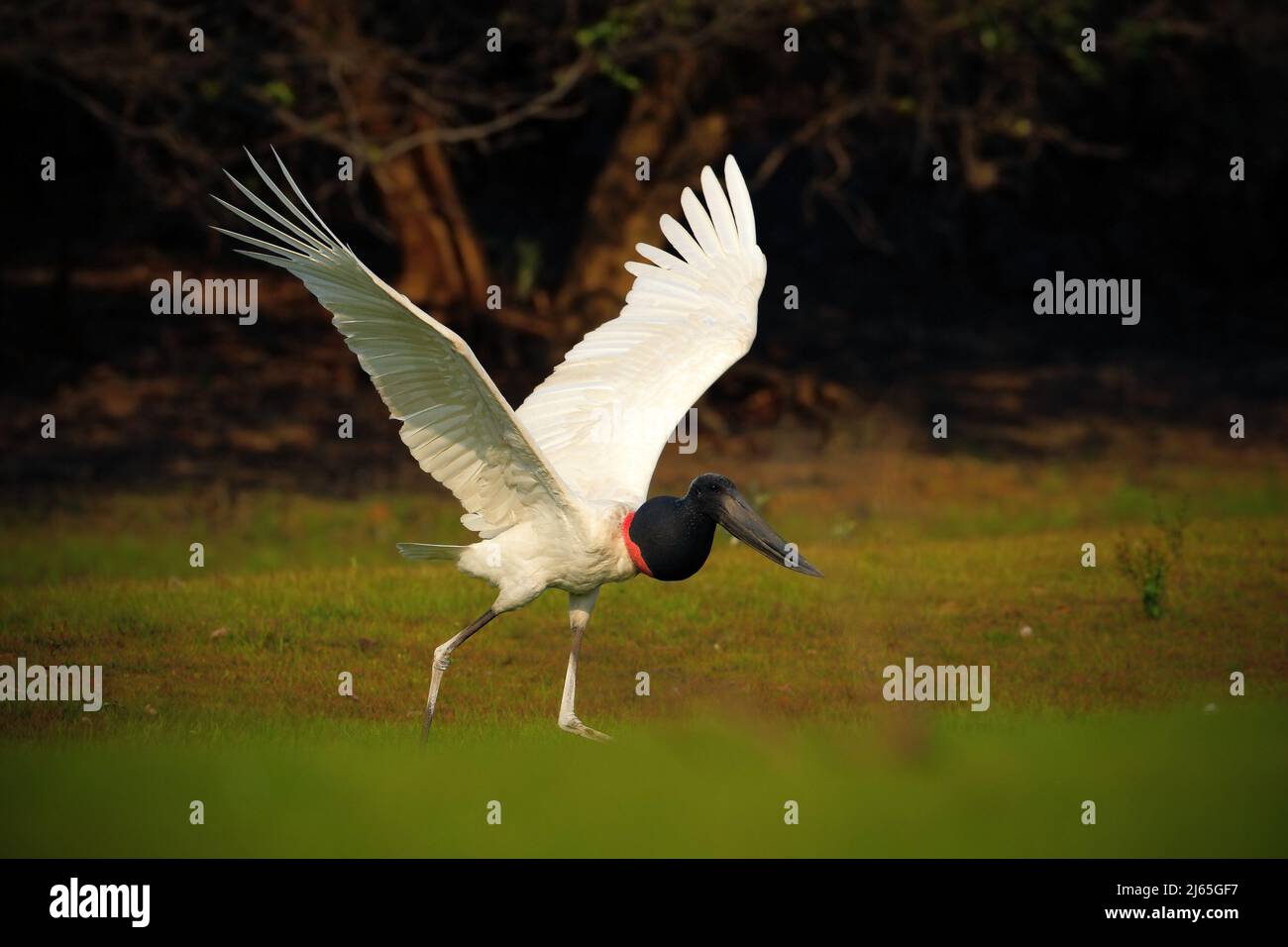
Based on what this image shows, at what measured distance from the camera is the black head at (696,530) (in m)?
7.61

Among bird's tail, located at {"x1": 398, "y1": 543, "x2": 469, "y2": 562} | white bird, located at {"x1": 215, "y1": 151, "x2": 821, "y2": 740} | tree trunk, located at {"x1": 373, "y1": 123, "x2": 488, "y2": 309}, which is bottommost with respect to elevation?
bird's tail, located at {"x1": 398, "y1": 543, "x2": 469, "y2": 562}

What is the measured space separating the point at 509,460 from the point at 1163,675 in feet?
12.0

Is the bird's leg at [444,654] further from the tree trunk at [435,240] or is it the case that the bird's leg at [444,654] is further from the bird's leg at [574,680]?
the tree trunk at [435,240]

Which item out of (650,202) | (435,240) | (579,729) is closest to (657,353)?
(579,729)

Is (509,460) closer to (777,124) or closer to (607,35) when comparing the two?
(607,35)

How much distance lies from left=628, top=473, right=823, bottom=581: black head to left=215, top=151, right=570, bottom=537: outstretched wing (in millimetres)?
367

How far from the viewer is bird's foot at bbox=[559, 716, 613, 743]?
7963 mm

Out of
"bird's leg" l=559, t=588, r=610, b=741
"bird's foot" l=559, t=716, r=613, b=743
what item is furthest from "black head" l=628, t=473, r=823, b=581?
"bird's foot" l=559, t=716, r=613, b=743

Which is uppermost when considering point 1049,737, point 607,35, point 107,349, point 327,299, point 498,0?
point 498,0

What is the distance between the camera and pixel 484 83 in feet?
57.8

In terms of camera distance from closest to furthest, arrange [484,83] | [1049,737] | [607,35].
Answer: [1049,737]
[607,35]
[484,83]

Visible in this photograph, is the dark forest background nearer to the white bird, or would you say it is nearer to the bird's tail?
the white bird

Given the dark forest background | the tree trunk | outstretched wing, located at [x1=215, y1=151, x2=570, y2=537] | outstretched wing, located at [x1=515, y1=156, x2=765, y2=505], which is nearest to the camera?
outstretched wing, located at [x1=215, y1=151, x2=570, y2=537]

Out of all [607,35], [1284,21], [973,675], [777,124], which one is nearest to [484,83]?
[777,124]
